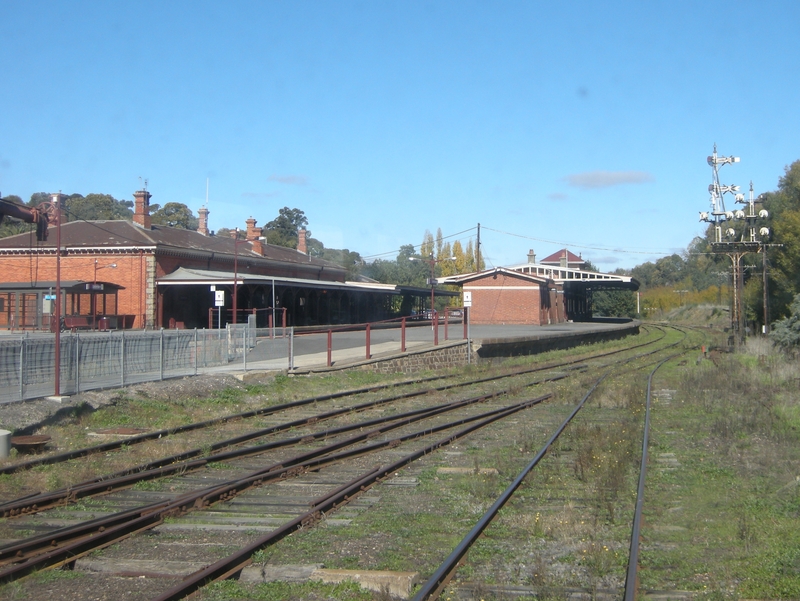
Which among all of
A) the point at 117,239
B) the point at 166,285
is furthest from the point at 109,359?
the point at 117,239

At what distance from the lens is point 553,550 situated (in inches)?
249

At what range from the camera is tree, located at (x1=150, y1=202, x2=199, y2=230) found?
350 ft

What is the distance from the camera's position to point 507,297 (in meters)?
54.1

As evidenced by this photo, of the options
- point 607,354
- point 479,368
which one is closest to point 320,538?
point 479,368

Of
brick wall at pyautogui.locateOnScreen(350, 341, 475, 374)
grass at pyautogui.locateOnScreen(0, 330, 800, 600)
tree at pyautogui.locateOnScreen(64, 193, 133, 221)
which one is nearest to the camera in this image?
grass at pyautogui.locateOnScreen(0, 330, 800, 600)

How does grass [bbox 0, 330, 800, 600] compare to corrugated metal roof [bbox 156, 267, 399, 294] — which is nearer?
grass [bbox 0, 330, 800, 600]

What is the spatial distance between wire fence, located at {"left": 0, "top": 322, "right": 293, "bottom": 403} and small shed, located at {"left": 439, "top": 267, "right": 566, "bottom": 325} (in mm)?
32438

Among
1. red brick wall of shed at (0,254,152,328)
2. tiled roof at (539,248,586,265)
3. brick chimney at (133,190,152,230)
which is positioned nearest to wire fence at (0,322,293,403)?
red brick wall of shed at (0,254,152,328)

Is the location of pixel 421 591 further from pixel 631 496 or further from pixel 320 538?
pixel 631 496

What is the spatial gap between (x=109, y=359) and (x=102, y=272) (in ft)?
96.4

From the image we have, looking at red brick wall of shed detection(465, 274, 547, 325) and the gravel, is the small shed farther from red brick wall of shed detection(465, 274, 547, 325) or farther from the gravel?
the gravel

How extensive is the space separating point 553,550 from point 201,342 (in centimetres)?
1632

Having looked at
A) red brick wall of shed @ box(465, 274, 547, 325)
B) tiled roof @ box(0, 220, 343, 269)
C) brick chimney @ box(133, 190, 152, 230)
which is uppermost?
brick chimney @ box(133, 190, 152, 230)

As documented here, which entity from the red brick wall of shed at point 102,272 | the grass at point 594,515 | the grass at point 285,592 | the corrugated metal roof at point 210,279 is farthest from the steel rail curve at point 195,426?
the red brick wall of shed at point 102,272
